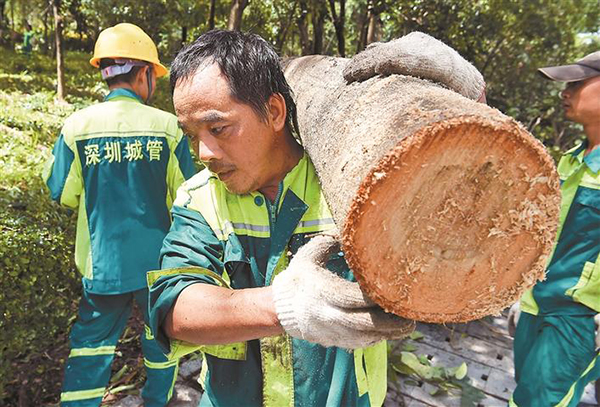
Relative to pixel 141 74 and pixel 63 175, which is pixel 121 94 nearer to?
pixel 141 74

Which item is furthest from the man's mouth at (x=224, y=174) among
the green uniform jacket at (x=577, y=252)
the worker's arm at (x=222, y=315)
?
the green uniform jacket at (x=577, y=252)

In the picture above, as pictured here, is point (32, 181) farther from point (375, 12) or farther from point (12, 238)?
point (375, 12)

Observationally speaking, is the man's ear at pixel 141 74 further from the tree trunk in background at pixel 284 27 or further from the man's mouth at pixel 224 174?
the tree trunk in background at pixel 284 27

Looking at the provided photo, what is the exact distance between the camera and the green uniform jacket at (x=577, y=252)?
2604 millimetres

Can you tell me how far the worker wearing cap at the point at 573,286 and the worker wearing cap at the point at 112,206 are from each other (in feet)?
7.13

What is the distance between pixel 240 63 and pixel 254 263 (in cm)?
60

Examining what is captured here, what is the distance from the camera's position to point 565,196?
9.12ft

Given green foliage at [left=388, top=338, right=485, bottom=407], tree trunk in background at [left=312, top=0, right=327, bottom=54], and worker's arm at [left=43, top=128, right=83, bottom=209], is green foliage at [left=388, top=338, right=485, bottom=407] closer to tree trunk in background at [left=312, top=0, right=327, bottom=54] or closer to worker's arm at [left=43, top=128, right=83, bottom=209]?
worker's arm at [left=43, top=128, right=83, bottom=209]

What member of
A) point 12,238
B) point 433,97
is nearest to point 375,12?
point 12,238

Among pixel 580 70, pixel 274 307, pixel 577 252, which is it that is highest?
pixel 580 70

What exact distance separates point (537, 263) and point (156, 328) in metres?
0.94

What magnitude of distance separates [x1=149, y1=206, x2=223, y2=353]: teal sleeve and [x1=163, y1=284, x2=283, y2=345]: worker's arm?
4 centimetres

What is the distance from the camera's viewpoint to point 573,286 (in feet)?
8.66

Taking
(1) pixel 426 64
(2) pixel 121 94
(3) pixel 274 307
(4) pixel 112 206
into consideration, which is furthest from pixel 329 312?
(2) pixel 121 94
